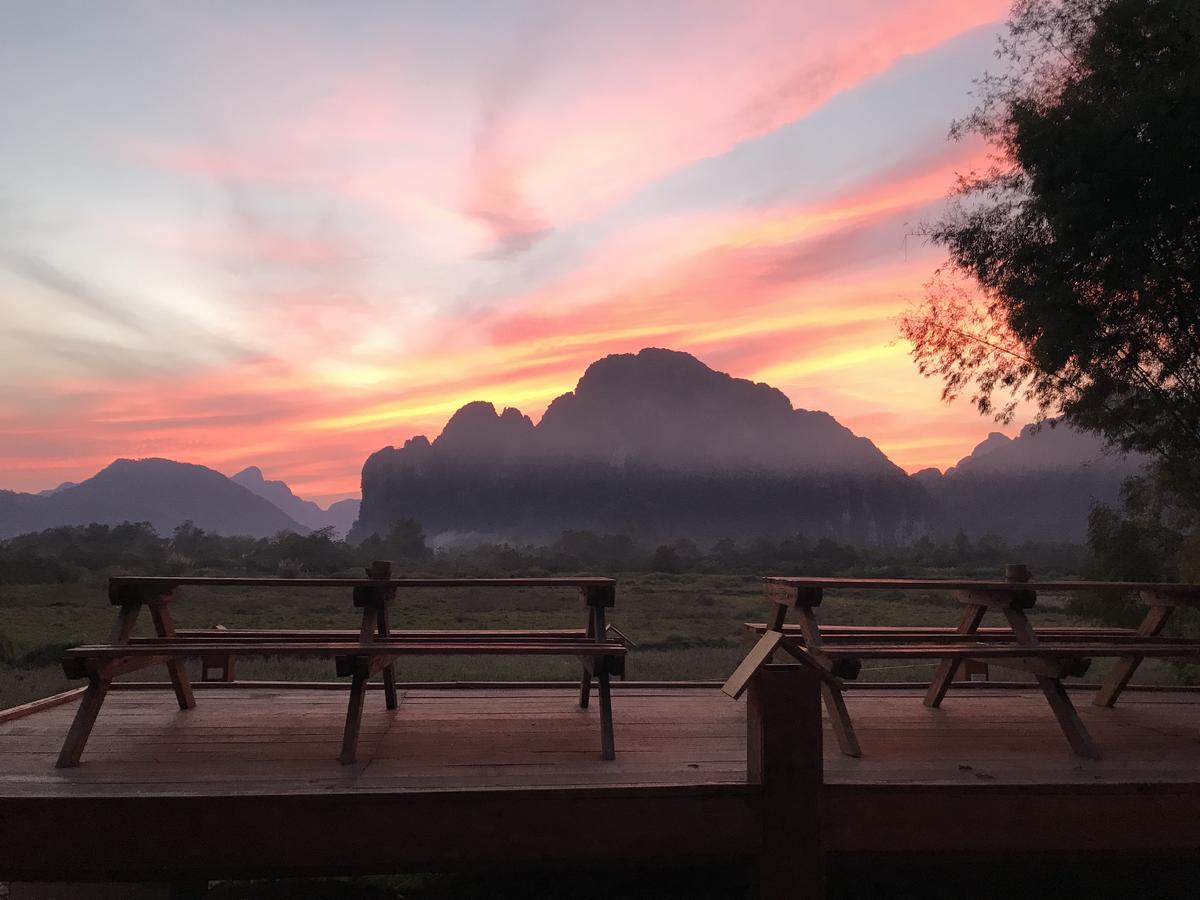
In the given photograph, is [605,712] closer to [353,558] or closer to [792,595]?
[792,595]

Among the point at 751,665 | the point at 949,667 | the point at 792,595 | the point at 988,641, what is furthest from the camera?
the point at 949,667

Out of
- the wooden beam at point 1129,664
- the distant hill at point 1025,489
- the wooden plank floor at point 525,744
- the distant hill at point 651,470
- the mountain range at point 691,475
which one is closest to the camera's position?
the wooden plank floor at point 525,744

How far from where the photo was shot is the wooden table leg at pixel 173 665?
445 centimetres

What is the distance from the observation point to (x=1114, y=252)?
23.4 ft

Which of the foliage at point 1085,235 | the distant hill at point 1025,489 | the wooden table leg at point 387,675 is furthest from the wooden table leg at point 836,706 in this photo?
the distant hill at point 1025,489

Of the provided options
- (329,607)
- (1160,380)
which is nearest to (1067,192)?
(1160,380)

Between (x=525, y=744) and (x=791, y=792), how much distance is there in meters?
1.48

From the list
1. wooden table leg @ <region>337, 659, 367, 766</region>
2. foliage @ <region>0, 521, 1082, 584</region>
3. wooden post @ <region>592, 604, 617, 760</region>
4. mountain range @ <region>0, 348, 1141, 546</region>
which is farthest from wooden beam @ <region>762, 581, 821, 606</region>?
mountain range @ <region>0, 348, 1141, 546</region>

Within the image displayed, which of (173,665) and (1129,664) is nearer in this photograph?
(173,665)

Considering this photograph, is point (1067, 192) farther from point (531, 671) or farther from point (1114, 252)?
point (531, 671)

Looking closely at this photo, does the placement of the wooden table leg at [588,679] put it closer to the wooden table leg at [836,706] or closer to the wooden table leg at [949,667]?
the wooden table leg at [836,706]

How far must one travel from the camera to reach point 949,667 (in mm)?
4879

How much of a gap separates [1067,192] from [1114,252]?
0.73m

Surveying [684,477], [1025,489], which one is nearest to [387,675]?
[684,477]
